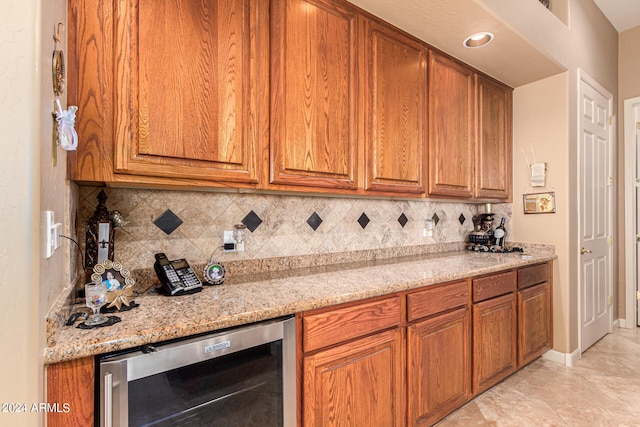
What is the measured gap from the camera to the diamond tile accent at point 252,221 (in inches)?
70.7

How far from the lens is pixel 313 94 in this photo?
5.47ft

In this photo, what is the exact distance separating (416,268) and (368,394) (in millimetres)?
821

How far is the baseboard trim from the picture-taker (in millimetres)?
2652

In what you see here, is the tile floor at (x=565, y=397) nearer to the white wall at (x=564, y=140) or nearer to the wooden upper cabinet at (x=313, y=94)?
the white wall at (x=564, y=140)

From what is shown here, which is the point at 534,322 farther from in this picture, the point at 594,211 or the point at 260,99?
the point at 260,99

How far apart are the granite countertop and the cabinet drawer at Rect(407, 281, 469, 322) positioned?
6 centimetres

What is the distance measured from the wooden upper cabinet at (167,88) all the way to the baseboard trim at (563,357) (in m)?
2.96

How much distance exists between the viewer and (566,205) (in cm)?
265

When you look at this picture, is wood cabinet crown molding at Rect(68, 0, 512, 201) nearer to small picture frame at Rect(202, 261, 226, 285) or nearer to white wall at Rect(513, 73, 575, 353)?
small picture frame at Rect(202, 261, 226, 285)

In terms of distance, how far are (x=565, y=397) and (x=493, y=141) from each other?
200 centimetres

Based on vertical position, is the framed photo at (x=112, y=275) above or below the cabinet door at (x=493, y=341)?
above

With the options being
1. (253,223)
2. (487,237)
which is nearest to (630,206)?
(487,237)

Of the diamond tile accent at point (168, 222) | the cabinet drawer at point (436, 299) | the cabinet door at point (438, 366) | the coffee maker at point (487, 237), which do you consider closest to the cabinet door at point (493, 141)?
the coffee maker at point (487, 237)

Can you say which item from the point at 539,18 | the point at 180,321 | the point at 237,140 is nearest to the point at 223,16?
the point at 237,140
